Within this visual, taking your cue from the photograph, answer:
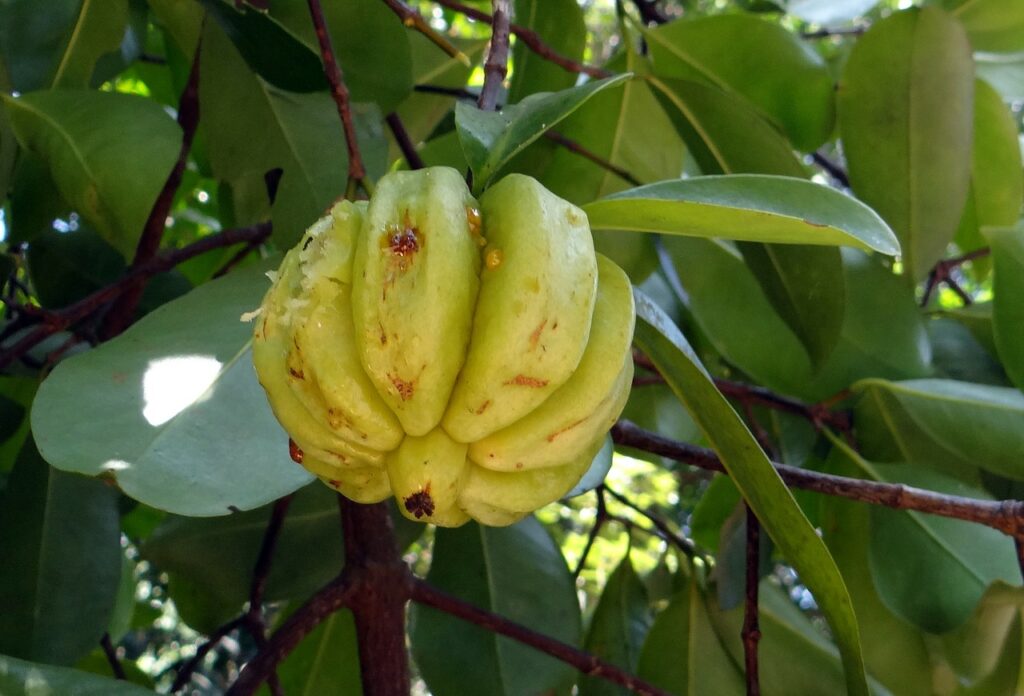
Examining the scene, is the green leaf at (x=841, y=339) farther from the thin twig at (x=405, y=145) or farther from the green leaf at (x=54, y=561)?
the green leaf at (x=54, y=561)

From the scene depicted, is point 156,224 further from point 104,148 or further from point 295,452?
point 295,452

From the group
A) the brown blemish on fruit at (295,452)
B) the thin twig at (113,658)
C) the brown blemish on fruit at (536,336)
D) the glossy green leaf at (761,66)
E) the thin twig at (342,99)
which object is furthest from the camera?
the glossy green leaf at (761,66)

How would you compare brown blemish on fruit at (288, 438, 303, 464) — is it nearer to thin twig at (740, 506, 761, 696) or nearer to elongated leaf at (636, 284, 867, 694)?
elongated leaf at (636, 284, 867, 694)

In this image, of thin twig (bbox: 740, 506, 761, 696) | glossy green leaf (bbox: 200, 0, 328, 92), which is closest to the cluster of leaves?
glossy green leaf (bbox: 200, 0, 328, 92)

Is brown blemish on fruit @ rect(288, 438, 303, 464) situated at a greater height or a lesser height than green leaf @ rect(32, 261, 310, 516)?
greater

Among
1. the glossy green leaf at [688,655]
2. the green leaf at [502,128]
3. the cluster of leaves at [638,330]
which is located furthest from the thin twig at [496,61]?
the glossy green leaf at [688,655]

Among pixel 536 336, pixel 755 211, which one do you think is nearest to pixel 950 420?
pixel 755 211

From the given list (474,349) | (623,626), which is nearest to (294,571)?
(623,626)
